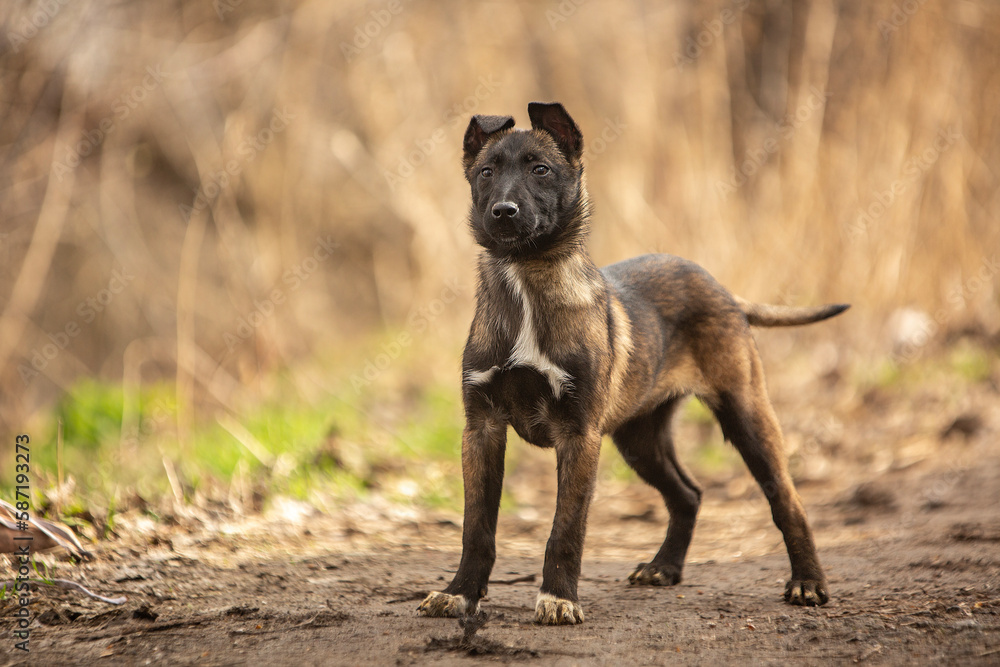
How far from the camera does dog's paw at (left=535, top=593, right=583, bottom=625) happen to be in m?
3.50

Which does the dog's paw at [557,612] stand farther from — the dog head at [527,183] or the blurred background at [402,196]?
the blurred background at [402,196]

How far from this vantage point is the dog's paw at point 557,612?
11.5ft

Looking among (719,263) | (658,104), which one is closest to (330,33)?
(658,104)

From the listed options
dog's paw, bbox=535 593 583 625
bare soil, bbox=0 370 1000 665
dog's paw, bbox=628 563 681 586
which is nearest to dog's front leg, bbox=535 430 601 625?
dog's paw, bbox=535 593 583 625

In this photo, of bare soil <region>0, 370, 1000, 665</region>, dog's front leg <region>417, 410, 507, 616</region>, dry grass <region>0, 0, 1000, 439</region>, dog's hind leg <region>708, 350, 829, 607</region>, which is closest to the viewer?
bare soil <region>0, 370, 1000, 665</region>

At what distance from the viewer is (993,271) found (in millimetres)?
8289

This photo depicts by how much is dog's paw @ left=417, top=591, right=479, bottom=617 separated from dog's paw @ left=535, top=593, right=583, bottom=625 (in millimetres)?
291

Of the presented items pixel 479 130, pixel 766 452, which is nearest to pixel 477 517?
pixel 766 452

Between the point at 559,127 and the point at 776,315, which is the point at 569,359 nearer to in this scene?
the point at 559,127

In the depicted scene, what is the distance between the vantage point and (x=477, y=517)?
3748 mm

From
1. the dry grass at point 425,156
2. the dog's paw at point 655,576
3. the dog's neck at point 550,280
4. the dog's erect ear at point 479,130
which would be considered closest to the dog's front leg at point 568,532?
the dog's neck at point 550,280

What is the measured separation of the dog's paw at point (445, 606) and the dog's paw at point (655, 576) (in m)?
1.12

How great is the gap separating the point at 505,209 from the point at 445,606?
163 centimetres

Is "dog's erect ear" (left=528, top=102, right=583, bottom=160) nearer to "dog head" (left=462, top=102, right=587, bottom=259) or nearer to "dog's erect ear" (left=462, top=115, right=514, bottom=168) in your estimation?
"dog head" (left=462, top=102, right=587, bottom=259)
